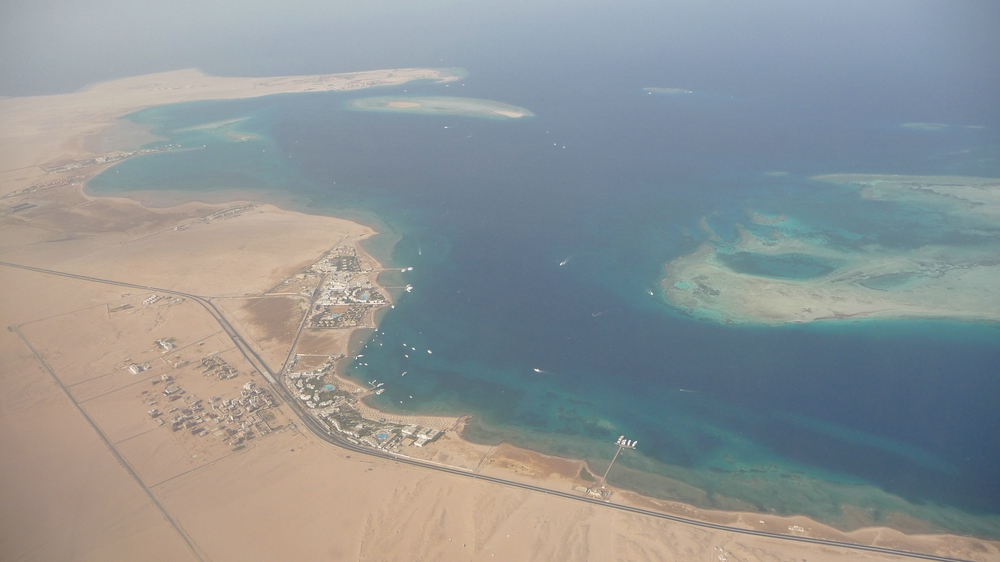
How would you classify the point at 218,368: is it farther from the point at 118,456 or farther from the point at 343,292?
the point at 343,292

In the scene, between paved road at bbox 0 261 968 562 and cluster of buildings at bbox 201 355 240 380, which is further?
cluster of buildings at bbox 201 355 240 380

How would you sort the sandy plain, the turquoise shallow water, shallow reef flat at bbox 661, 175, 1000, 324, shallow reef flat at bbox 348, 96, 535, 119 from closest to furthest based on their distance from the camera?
1. the sandy plain
2. the turquoise shallow water
3. shallow reef flat at bbox 661, 175, 1000, 324
4. shallow reef flat at bbox 348, 96, 535, 119

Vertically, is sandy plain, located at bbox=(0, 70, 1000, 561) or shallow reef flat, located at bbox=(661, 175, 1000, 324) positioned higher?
shallow reef flat, located at bbox=(661, 175, 1000, 324)

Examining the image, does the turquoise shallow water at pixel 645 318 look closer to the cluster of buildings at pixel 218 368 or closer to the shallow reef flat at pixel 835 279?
the shallow reef flat at pixel 835 279

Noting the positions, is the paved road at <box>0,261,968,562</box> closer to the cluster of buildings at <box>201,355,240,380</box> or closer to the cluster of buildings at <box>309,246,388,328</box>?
the cluster of buildings at <box>201,355,240,380</box>

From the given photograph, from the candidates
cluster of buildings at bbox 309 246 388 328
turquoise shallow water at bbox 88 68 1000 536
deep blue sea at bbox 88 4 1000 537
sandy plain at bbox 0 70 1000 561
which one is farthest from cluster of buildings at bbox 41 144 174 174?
cluster of buildings at bbox 309 246 388 328

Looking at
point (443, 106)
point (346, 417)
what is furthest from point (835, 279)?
point (443, 106)
